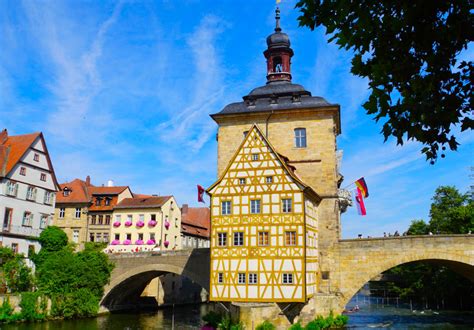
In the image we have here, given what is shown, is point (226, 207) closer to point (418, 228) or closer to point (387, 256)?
point (387, 256)

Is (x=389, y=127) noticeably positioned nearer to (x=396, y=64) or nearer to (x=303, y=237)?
(x=396, y=64)

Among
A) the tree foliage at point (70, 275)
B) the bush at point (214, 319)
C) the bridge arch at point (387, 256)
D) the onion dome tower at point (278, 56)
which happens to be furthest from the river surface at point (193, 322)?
the onion dome tower at point (278, 56)

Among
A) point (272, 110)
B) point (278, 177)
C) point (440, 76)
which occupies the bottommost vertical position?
point (440, 76)

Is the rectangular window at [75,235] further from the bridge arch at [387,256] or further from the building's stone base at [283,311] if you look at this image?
the bridge arch at [387,256]

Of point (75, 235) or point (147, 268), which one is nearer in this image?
point (147, 268)

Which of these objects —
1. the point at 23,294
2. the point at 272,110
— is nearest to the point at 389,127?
the point at 272,110

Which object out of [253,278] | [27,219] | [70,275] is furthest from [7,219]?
[253,278]

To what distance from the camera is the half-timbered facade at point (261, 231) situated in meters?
23.5

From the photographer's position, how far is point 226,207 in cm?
2539

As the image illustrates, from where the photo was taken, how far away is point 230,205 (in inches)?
997

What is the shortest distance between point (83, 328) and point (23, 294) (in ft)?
14.7

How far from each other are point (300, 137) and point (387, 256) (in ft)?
29.3

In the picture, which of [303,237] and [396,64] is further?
[303,237]

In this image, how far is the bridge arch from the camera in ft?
83.8
